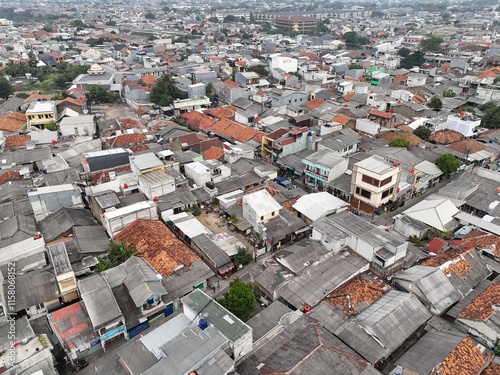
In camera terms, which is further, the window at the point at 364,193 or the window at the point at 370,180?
the window at the point at 364,193

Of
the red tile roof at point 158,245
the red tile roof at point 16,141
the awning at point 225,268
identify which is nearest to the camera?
the red tile roof at point 158,245

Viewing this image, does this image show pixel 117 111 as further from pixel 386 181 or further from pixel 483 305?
pixel 483 305

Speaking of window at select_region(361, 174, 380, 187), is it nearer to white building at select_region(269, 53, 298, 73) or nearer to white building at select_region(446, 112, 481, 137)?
white building at select_region(446, 112, 481, 137)

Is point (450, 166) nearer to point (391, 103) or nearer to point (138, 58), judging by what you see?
point (391, 103)

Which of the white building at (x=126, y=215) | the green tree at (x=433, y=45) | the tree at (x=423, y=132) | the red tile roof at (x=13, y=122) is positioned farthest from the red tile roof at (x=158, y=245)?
the green tree at (x=433, y=45)

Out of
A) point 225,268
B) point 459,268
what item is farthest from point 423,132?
point 225,268

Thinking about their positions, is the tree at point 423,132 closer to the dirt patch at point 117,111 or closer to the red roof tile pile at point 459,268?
the red roof tile pile at point 459,268

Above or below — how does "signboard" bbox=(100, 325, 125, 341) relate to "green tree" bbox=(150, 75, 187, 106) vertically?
below

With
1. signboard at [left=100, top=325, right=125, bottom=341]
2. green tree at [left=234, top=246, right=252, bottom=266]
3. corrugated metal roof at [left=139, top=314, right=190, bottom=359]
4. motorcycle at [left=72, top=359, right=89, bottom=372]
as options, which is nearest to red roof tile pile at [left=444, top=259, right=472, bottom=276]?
green tree at [left=234, top=246, right=252, bottom=266]
